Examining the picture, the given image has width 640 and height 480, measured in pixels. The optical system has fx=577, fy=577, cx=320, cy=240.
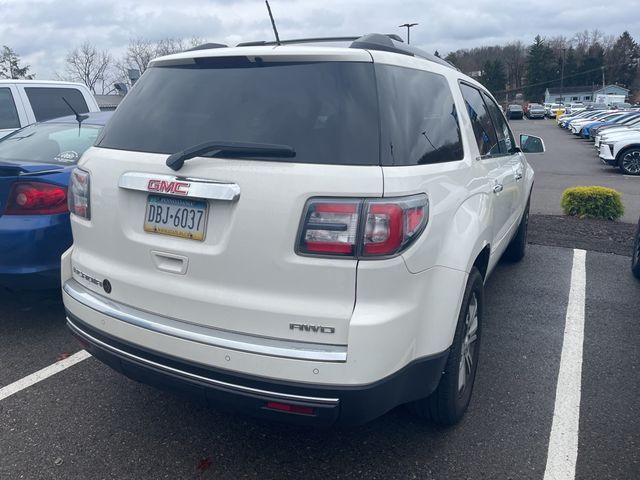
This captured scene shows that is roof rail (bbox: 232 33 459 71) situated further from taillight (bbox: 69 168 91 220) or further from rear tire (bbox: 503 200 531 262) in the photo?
rear tire (bbox: 503 200 531 262)

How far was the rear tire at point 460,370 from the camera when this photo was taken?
8.93 feet

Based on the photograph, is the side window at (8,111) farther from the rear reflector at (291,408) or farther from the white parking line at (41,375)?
the rear reflector at (291,408)

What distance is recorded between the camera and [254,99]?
2.43 m

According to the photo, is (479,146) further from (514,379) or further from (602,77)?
(602,77)

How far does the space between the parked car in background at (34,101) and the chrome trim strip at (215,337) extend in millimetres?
5404

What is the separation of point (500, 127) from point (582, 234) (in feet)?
11.0

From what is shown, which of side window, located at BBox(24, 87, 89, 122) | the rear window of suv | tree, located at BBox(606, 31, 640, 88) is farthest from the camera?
tree, located at BBox(606, 31, 640, 88)

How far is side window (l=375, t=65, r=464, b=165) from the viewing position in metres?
2.31

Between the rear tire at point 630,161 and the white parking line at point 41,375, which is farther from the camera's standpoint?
the rear tire at point 630,161

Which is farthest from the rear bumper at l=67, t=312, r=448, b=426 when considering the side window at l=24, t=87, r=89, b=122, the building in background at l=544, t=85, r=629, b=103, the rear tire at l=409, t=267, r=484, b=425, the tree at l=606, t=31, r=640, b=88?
the tree at l=606, t=31, r=640, b=88

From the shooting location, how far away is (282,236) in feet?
7.20

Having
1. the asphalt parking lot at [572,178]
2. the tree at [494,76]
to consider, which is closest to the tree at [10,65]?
the asphalt parking lot at [572,178]

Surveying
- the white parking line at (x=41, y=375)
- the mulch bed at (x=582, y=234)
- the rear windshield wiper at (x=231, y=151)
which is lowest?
the mulch bed at (x=582, y=234)

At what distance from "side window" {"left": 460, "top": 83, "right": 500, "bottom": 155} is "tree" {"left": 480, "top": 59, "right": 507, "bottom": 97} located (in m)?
113
